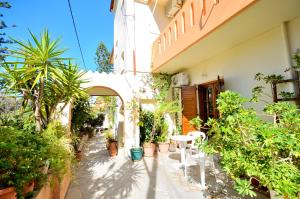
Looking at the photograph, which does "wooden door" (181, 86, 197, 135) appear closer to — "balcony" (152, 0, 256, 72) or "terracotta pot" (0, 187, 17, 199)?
"balcony" (152, 0, 256, 72)

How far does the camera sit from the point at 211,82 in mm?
7609

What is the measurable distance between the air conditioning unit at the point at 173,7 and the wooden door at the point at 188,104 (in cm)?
433

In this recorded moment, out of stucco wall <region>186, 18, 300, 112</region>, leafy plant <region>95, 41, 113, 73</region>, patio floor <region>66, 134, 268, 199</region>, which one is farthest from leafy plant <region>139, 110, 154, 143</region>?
leafy plant <region>95, 41, 113, 73</region>

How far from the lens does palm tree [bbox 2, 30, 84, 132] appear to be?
4020 mm

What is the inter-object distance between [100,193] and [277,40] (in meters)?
6.28

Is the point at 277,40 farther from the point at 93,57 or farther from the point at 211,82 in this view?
the point at 93,57

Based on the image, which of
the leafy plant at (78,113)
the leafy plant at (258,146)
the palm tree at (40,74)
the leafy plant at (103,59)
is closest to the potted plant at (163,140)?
the leafy plant at (78,113)

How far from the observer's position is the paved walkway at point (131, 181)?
454 centimetres

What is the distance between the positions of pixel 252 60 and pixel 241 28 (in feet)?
4.24

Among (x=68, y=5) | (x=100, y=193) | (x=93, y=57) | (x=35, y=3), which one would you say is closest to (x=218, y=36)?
(x=68, y=5)

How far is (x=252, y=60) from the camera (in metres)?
5.76

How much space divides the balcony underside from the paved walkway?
4295 mm

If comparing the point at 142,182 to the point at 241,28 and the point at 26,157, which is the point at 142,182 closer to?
the point at 26,157

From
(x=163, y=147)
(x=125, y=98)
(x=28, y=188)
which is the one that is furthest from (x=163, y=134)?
(x=28, y=188)
